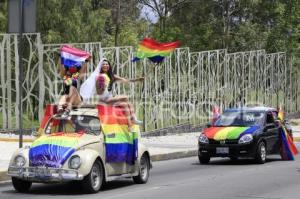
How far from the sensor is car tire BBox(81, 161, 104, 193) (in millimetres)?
12820

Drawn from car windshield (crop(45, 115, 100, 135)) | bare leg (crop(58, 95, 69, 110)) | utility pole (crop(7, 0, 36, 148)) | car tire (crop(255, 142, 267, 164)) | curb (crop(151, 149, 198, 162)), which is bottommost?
curb (crop(151, 149, 198, 162))

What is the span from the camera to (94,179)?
13.1 m

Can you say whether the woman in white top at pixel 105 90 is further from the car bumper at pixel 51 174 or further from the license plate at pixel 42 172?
the license plate at pixel 42 172

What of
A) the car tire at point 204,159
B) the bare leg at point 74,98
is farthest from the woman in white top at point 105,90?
the car tire at point 204,159

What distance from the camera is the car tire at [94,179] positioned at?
505 inches

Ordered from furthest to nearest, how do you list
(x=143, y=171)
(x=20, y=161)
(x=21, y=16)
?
1. (x=21, y=16)
2. (x=143, y=171)
3. (x=20, y=161)

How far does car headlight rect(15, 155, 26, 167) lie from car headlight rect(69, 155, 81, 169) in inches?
33.6

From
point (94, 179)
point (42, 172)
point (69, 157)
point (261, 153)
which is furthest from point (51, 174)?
point (261, 153)

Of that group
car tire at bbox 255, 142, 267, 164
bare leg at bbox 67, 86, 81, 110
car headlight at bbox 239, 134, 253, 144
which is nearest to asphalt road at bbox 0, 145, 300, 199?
car tire at bbox 255, 142, 267, 164

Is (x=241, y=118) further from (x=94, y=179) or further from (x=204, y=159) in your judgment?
(x=94, y=179)

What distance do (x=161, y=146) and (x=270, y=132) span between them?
560cm

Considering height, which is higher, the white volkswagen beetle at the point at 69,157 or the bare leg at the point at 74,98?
the bare leg at the point at 74,98

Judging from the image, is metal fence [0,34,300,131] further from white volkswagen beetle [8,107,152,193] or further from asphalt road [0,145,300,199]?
white volkswagen beetle [8,107,152,193]

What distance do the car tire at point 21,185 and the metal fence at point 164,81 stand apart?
46.5ft
